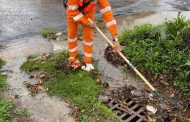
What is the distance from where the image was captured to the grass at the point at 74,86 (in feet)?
17.0

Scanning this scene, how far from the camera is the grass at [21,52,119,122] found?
518 centimetres

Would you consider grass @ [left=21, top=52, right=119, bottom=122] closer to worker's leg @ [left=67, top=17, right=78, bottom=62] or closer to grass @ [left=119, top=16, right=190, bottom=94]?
worker's leg @ [left=67, top=17, right=78, bottom=62]

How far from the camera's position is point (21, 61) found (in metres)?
6.52

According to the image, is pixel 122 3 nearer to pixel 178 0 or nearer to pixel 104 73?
pixel 178 0

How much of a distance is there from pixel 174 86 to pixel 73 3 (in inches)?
87.5

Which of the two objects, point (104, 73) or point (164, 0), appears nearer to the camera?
point (104, 73)

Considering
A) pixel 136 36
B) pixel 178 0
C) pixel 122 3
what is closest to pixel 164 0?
pixel 178 0

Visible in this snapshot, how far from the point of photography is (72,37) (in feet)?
19.9

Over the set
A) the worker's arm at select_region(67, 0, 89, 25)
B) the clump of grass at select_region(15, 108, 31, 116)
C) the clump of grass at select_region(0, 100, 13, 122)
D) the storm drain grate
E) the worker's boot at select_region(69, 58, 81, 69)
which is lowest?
the storm drain grate

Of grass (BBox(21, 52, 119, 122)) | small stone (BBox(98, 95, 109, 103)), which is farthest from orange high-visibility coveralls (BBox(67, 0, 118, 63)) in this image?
small stone (BBox(98, 95, 109, 103))

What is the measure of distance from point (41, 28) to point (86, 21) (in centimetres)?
259

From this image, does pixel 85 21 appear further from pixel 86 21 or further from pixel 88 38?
pixel 88 38

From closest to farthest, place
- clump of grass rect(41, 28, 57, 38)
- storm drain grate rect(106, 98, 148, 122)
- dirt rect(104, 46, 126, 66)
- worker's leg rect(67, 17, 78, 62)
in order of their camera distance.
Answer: storm drain grate rect(106, 98, 148, 122), worker's leg rect(67, 17, 78, 62), dirt rect(104, 46, 126, 66), clump of grass rect(41, 28, 57, 38)

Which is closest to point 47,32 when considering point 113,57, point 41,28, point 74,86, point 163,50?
point 41,28
